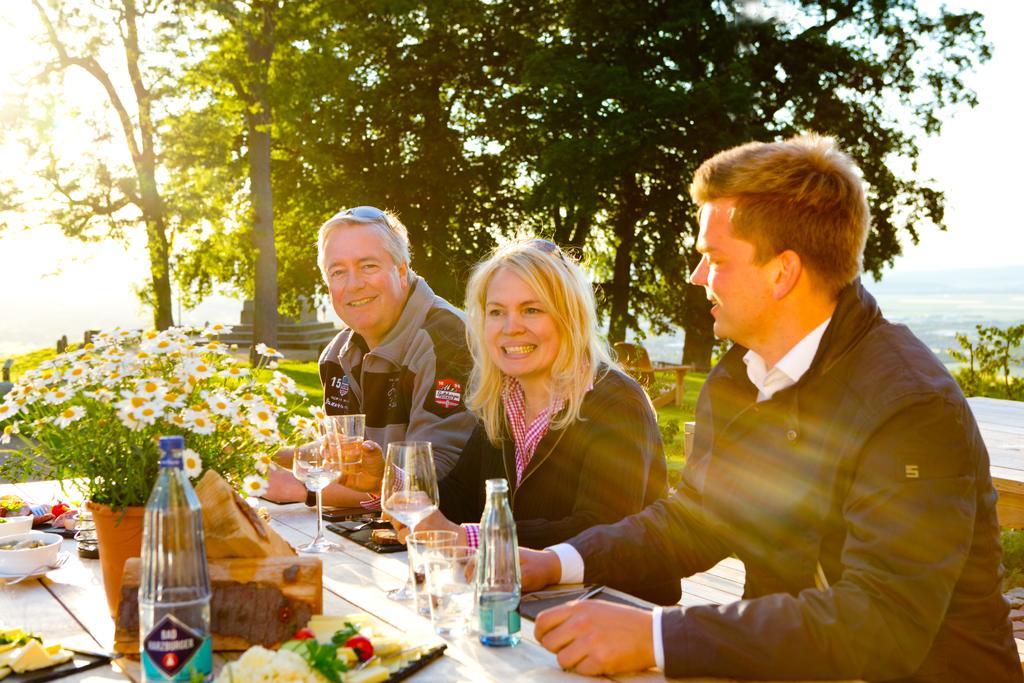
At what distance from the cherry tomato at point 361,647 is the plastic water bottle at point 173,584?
270 mm

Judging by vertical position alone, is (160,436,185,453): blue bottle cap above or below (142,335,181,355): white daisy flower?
below

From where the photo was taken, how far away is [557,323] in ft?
10.8

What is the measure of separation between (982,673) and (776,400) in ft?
2.36

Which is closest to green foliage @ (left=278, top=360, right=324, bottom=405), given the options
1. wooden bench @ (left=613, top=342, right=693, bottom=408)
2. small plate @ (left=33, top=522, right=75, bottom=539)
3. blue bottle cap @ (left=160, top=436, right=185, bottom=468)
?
wooden bench @ (left=613, top=342, right=693, bottom=408)

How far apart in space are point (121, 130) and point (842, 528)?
61.6 ft

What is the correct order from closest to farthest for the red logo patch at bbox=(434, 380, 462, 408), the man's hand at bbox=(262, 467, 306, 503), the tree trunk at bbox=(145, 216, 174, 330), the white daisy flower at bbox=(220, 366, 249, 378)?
1. the white daisy flower at bbox=(220, 366, 249, 378)
2. the man's hand at bbox=(262, 467, 306, 503)
3. the red logo patch at bbox=(434, 380, 462, 408)
4. the tree trunk at bbox=(145, 216, 174, 330)

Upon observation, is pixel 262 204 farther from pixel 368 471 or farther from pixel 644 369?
pixel 368 471

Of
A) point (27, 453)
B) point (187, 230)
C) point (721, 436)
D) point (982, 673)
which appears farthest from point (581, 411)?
point (187, 230)

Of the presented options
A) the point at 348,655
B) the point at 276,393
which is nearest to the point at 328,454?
the point at 276,393

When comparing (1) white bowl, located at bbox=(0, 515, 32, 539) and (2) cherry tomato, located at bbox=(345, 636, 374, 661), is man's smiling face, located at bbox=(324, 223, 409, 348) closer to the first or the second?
(1) white bowl, located at bbox=(0, 515, 32, 539)

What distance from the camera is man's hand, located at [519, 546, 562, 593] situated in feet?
7.82

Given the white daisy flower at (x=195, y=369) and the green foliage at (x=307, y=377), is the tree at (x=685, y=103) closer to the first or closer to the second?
the green foliage at (x=307, y=377)

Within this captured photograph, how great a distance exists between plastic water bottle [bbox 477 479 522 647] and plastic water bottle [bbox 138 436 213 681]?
56 cm

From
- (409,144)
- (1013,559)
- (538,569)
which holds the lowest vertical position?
→ (1013,559)
